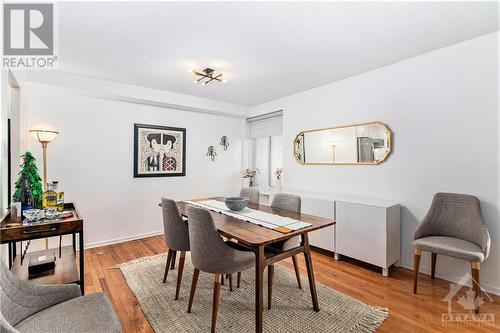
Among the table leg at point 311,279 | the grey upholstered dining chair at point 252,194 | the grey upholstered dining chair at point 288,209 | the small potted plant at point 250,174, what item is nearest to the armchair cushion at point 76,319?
the grey upholstered dining chair at point 288,209

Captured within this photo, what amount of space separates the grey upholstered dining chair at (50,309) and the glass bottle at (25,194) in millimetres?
971

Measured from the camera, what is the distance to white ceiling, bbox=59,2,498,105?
1810 mm

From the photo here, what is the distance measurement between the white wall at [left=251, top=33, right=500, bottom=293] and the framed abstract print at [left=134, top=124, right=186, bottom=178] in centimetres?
263

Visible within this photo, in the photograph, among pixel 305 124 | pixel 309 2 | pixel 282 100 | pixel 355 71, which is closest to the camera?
pixel 309 2

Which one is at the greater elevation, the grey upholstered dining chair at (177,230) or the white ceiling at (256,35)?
A: the white ceiling at (256,35)

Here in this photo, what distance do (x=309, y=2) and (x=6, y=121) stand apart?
297 centimetres

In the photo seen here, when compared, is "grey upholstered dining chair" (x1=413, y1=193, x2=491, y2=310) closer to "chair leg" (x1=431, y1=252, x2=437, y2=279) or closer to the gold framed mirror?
"chair leg" (x1=431, y1=252, x2=437, y2=279)

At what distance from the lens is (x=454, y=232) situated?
7.62 feet

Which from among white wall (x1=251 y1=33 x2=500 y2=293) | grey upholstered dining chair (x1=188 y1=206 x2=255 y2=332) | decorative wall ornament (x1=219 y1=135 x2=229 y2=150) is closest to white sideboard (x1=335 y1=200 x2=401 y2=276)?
white wall (x1=251 y1=33 x2=500 y2=293)

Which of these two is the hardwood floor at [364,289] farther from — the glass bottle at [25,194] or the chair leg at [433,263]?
the glass bottle at [25,194]

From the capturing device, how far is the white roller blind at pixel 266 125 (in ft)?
14.9

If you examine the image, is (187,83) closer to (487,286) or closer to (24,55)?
(24,55)

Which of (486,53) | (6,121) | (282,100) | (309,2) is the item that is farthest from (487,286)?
(6,121)

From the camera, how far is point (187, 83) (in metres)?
3.48
